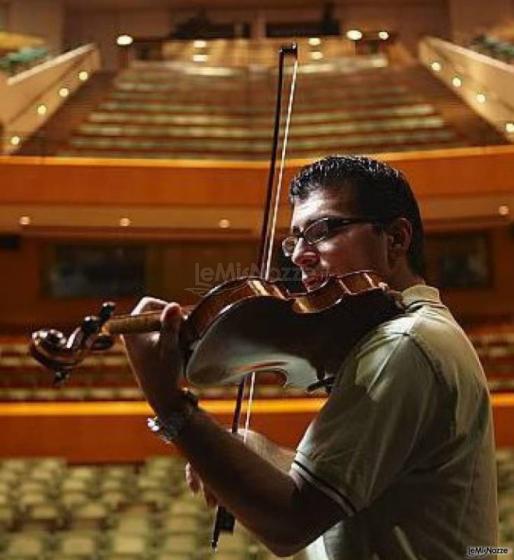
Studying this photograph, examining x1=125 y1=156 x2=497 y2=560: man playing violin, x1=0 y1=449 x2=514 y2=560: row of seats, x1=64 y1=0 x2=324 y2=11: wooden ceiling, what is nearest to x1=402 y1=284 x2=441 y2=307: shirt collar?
x1=125 y1=156 x2=497 y2=560: man playing violin

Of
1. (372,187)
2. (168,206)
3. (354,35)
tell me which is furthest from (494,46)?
(372,187)

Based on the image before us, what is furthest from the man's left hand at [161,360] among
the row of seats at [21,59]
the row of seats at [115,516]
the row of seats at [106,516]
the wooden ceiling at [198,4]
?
the wooden ceiling at [198,4]

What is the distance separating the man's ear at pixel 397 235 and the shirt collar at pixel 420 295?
36 mm

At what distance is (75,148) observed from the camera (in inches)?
263

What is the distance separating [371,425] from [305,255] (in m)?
0.20

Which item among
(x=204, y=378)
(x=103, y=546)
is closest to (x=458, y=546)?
(x=204, y=378)

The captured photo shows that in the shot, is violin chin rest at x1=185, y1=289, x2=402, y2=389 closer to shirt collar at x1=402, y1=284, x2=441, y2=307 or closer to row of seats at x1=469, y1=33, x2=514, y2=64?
shirt collar at x1=402, y1=284, x2=441, y2=307

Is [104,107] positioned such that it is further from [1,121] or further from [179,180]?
[179,180]

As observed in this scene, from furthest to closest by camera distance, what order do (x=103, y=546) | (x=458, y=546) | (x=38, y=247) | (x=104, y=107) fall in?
1. (x=104, y=107)
2. (x=38, y=247)
3. (x=103, y=546)
4. (x=458, y=546)

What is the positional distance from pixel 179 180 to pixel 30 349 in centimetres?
560

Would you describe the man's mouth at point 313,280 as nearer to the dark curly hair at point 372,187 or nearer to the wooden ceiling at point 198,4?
the dark curly hair at point 372,187

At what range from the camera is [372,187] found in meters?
0.74

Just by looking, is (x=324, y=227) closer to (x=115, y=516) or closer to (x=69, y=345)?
(x=69, y=345)

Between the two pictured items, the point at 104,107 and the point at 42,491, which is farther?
the point at 104,107
